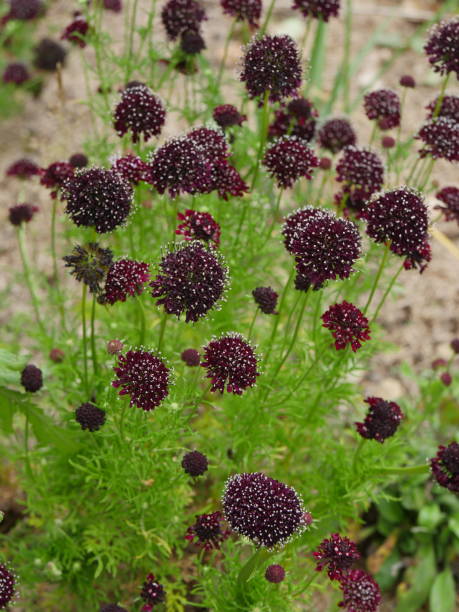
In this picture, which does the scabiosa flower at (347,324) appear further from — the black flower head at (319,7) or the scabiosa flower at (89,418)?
the black flower head at (319,7)

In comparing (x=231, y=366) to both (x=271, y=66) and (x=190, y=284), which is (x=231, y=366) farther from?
(x=271, y=66)

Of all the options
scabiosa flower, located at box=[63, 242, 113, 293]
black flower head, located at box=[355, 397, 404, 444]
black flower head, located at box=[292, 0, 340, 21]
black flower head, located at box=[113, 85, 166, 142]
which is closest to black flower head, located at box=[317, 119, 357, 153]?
black flower head, located at box=[292, 0, 340, 21]

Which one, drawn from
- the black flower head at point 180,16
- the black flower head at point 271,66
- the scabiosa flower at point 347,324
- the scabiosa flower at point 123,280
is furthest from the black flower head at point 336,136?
the scabiosa flower at point 123,280

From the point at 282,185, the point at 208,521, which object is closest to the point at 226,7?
the point at 282,185

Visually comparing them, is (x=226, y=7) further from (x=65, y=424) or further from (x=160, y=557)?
(x=160, y=557)

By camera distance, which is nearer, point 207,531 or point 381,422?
point 207,531

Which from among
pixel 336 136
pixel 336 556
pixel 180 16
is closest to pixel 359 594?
pixel 336 556

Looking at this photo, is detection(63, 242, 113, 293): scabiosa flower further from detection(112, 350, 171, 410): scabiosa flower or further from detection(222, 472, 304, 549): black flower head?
detection(222, 472, 304, 549): black flower head

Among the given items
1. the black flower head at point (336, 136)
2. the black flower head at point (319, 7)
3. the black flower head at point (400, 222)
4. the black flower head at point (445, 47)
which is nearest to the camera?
the black flower head at point (400, 222)
